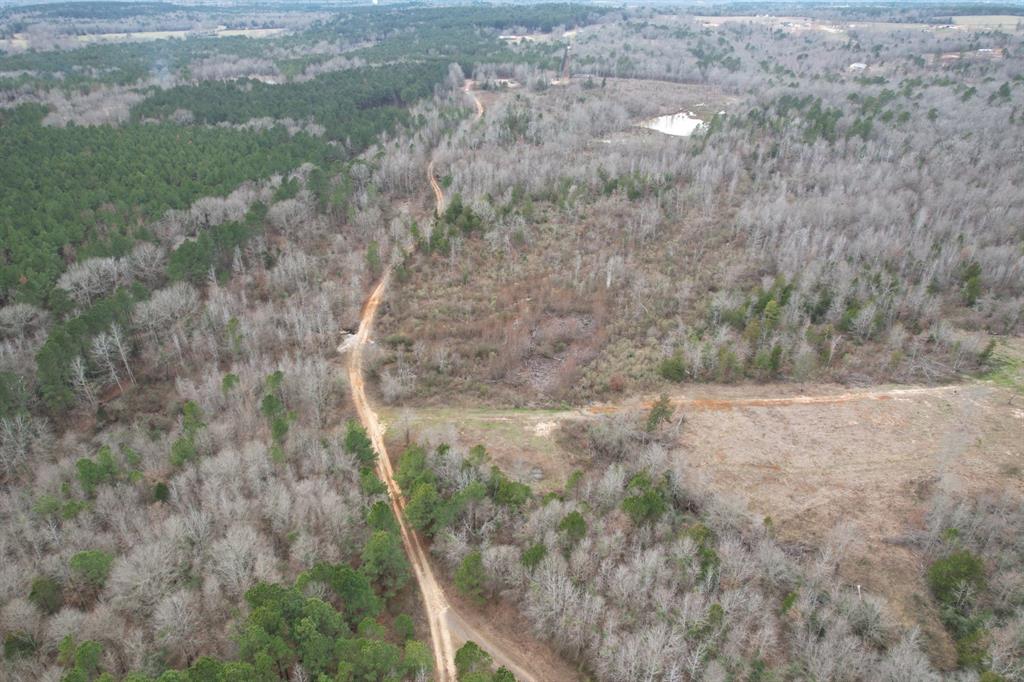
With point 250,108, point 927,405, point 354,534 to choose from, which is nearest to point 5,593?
point 354,534

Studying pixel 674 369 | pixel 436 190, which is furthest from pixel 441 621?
pixel 436 190

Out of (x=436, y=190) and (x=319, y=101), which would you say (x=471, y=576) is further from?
(x=319, y=101)

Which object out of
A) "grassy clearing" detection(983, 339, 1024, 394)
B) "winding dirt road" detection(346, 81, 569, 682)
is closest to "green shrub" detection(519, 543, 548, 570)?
"winding dirt road" detection(346, 81, 569, 682)

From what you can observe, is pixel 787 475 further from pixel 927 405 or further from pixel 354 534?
pixel 354 534

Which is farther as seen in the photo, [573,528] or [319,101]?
[319,101]

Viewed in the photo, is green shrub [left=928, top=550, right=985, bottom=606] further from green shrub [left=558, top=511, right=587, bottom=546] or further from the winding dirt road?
the winding dirt road

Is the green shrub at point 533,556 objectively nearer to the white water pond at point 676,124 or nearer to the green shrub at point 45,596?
the green shrub at point 45,596

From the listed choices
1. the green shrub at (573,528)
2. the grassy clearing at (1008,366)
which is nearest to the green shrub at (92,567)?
the green shrub at (573,528)
